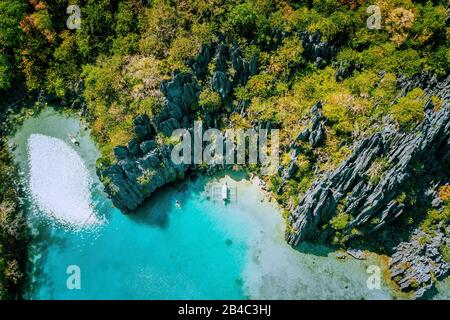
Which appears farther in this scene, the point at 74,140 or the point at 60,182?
the point at 74,140

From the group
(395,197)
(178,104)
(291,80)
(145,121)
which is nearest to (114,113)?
(145,121)

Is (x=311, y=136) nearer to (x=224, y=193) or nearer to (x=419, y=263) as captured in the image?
(x=224, y=193)

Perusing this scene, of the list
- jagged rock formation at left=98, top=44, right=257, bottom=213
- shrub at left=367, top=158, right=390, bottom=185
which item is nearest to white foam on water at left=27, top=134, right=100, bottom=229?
jagged rock formation at left=98, top=44, right=257, bottom=213

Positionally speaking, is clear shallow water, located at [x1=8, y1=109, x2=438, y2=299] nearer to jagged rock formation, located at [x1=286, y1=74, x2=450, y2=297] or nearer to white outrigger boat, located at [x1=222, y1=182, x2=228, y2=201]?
white outrigger boat, located at [x1=222, y1=182, x2=228, y2=201]

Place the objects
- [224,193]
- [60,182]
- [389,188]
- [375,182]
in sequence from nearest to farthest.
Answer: [389,188] → [375,182] → [224,193] → [60,182]

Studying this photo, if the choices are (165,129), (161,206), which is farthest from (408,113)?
(161,206)

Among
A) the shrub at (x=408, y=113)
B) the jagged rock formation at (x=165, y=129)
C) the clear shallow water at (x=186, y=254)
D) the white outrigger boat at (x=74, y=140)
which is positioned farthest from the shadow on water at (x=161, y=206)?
the shrub at (x=408, y=113)

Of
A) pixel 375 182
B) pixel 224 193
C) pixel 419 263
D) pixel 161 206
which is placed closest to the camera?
pixel 375 182

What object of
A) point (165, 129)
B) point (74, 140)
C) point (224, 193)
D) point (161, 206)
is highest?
point (74, 140)
